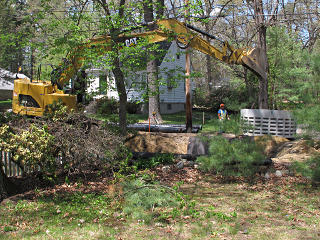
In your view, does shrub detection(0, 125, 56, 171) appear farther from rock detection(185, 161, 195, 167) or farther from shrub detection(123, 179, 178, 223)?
rock detection(185, 161, 195, 167)

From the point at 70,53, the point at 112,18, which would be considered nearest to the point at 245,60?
the point at 112,18

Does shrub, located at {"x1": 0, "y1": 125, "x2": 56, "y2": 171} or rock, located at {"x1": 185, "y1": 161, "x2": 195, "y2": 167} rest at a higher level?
shrub, located at {"x1": 0, "y1": 125, "x2": 56, "y2": 171}

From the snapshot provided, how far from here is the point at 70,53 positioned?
854 centimetres

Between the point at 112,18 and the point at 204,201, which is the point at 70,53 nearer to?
the point at 112,18

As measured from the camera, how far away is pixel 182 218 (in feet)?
17.7

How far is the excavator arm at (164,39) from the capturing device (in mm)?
8709

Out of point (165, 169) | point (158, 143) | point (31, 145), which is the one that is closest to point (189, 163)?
point (165, 169)

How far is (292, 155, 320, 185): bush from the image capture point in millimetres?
6952

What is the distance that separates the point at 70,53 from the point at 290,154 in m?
7.03

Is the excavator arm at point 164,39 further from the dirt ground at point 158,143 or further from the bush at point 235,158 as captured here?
the bush at point 235,158

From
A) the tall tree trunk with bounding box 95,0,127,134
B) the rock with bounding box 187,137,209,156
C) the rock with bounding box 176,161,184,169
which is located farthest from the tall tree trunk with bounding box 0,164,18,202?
the rock with bounding box 187,137,209,156

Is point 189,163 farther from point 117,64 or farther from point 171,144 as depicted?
point 117,64

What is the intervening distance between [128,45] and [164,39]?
142cm

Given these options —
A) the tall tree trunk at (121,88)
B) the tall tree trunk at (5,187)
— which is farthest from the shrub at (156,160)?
the tall tree trunk at (5,187)
